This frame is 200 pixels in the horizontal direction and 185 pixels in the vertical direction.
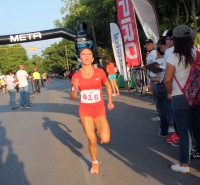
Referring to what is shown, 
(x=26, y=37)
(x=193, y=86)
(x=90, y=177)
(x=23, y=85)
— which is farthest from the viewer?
(x=26, y=37)

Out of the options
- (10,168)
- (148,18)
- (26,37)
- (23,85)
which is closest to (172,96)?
(10,168)

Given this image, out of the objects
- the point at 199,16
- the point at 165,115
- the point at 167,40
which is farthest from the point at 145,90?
the point at 167,40

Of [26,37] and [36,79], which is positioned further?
[36,79]

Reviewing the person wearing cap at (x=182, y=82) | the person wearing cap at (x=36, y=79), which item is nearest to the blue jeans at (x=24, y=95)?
the person wearing cap at (x=36, y=79)

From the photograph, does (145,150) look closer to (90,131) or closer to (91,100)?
(90,131)

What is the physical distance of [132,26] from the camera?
1345 centimetres

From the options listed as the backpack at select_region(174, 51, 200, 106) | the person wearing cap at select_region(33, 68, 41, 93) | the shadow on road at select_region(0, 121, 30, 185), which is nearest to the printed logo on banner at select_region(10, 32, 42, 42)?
the person wearing cap at select_region(33, 68, 41, 93)

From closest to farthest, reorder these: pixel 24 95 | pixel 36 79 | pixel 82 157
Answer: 1. pixel 82 157
2. pixel 24 95
3. pixel 36 79

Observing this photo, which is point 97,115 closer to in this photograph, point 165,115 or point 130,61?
point 165,115

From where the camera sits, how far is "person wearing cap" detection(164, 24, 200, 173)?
429cm

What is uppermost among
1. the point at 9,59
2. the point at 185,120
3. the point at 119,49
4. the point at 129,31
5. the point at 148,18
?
the point at 9,59

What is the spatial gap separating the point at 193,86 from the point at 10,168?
3.15 m

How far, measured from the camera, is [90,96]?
4.88 m

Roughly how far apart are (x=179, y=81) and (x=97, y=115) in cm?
125
